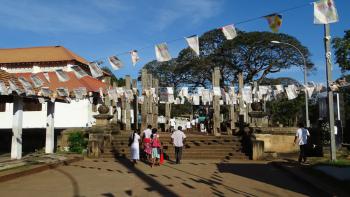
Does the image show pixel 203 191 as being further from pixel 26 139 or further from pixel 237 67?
pixel 237 67

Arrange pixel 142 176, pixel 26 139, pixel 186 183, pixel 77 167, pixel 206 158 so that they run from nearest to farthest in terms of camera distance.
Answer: pixel 186 183 < pixel 142 176 < pixel 77 167 < pixel 206 158 < pixel 26 139

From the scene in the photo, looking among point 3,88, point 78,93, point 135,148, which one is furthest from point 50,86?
point 135,148

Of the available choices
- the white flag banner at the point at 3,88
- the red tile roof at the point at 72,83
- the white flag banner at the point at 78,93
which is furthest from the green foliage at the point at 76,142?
the red tile roof at the point at 72,83

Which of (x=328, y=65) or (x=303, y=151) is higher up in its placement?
(x=328, y=65)

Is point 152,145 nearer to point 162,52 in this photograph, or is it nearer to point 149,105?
point 162,52

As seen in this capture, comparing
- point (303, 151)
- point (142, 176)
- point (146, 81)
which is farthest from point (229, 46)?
point (142, 176)

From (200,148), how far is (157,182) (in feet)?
32.8

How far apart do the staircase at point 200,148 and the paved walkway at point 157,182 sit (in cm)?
470

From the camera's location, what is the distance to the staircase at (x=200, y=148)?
21.0 metres

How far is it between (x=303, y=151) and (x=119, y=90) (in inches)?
536

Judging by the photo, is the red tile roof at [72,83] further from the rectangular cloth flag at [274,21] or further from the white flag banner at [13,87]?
the rectangular cloth flag at [274,21]

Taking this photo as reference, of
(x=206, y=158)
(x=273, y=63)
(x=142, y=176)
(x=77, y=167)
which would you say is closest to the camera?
(x=142, y=176)

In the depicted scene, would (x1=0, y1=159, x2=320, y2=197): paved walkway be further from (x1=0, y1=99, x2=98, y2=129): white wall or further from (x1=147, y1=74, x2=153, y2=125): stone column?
(x1=0, y1=99, x2=98, y2=129): white wall

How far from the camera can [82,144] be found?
75.2 ft
